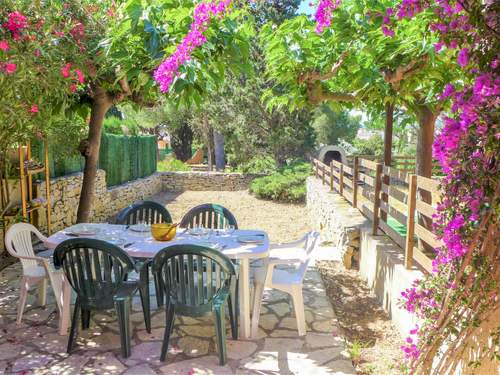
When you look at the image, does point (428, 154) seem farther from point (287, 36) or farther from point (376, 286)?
→ point (287, 36)

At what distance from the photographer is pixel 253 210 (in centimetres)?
1303

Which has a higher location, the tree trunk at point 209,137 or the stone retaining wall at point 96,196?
the tree trunk at point 209,137

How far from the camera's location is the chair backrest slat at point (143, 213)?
215 inches

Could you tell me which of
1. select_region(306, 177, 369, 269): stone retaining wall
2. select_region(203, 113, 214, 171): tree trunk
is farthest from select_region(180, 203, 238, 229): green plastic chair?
select_region(203, 113, 214, 171): tree trunk

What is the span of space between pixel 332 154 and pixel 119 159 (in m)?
8.28

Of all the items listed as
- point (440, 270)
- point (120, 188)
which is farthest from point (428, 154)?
point (120, 188)

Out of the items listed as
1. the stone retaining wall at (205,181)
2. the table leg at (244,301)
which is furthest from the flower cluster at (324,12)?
the stone retaining wall at (205,181)

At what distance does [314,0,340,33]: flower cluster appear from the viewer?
371 cm

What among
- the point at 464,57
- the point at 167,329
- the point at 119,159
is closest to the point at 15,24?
the point at 167,329

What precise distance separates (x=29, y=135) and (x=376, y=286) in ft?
14.5

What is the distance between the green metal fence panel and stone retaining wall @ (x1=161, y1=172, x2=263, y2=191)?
0.93 metres

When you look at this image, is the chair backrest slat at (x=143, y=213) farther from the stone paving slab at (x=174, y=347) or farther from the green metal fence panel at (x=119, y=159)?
the green metal fence panel at (x=119, y=159)

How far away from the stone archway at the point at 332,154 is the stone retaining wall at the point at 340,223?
522 centimetres

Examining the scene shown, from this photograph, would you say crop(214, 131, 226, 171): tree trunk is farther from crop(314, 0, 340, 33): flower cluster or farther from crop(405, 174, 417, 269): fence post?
crop(314, 0, 340, 33): flower cluster
